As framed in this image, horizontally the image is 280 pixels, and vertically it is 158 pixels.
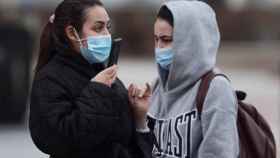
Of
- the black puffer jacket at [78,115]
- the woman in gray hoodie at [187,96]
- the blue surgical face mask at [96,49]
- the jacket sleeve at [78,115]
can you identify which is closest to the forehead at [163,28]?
the woman in gray hoodie at [187,96]

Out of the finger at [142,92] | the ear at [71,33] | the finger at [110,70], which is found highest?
the ear at [71,33]

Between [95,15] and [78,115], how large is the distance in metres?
0.46

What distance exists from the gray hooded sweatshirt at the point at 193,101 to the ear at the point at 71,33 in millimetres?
445

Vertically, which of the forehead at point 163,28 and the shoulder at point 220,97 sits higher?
the forehead at point 163,28

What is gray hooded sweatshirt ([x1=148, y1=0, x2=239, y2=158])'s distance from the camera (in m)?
3.71

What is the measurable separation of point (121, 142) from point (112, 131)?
0.11 metres

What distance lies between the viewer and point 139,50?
2295cm

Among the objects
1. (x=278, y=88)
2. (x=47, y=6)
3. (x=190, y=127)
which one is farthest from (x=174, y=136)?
(x=47, y=6)

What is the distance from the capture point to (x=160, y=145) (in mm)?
3941

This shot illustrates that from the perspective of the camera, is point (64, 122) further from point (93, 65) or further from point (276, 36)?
point (276, 36)

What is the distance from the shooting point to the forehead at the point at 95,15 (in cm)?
371

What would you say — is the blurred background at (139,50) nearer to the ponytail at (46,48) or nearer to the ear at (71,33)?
the ponytail at (46,48)

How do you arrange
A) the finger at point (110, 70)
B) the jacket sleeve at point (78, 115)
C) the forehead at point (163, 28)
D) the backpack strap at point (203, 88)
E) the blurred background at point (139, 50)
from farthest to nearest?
the blurred background at point (139, 50) → the forehead at point (163, 28) → the backpack strap at point (203, 88) → the finger at point (110, 70) → the jacket sleeve at point (78, 115)

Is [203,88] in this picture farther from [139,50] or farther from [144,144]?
[139,50]
